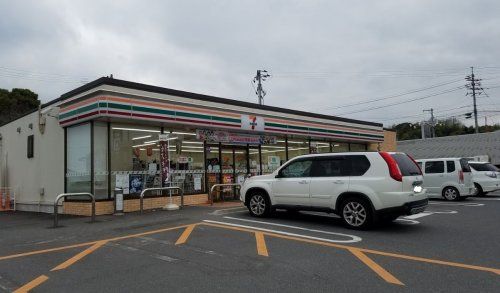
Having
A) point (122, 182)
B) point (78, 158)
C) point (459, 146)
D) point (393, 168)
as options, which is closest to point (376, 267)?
point (393, 168)

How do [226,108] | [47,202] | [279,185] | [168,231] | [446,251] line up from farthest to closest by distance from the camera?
[226,108], [47,202], [279,185], [168,231], [446,251]

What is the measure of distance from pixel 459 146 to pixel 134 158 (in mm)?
Answer: 38941

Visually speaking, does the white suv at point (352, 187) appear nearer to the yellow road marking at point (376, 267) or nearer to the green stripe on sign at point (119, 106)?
the yellow road marking at point (376, 267)

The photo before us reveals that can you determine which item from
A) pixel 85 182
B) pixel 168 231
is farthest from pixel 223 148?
pixel 168 231

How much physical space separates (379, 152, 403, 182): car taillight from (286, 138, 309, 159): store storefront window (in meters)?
12.1

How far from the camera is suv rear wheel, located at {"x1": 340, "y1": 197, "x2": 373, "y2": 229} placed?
897cm

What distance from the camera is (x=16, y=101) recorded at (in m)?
40.3

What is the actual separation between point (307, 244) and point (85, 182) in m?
8.93

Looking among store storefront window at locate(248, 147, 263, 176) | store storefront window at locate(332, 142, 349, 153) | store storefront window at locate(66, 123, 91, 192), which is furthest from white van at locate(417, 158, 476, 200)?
store storefront window at locate(66, 123, 91, 192)

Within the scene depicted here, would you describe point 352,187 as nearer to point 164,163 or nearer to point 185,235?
point 185,235

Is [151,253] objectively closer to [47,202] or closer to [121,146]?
[121,146]

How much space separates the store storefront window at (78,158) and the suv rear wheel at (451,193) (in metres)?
13.5

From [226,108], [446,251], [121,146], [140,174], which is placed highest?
[226,108]

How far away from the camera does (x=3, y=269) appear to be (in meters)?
6.41
